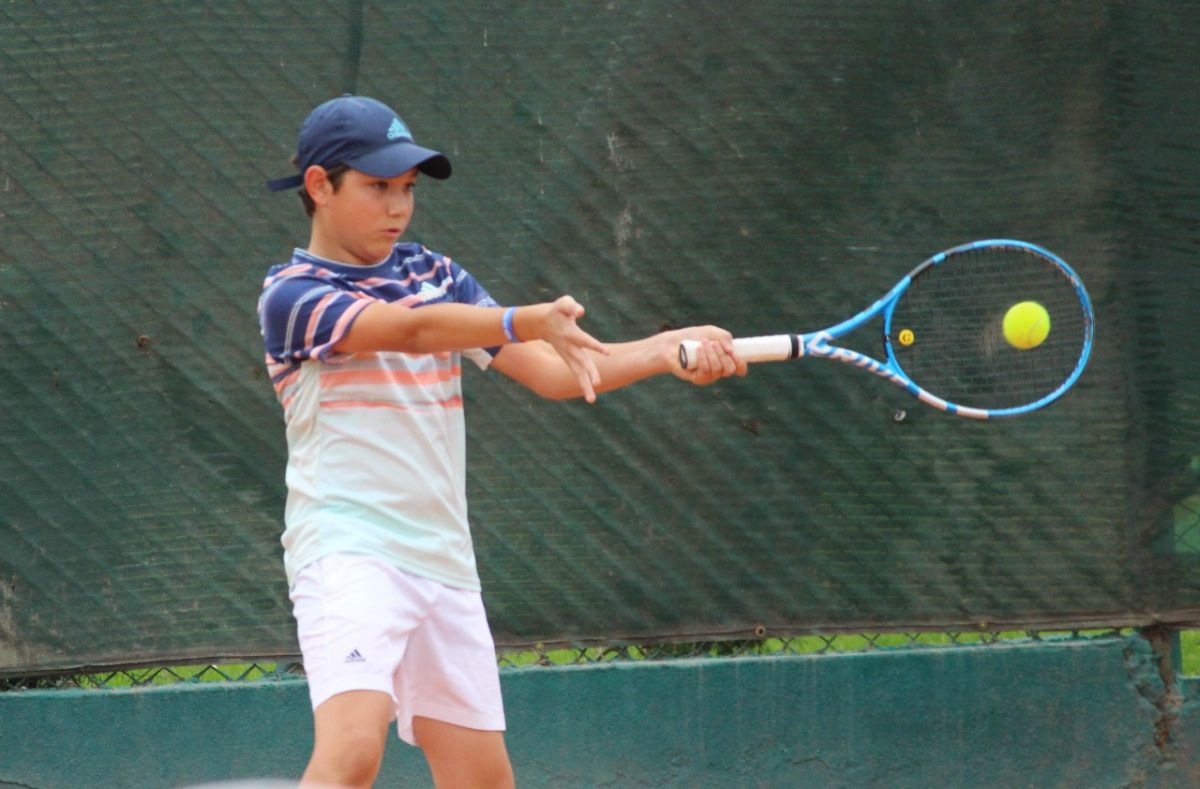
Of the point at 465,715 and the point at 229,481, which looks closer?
the point at 465,715

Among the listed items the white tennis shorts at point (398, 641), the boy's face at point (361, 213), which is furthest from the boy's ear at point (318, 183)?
the white tennis shorts at point (398, 641)

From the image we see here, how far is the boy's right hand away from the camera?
2.94 meters

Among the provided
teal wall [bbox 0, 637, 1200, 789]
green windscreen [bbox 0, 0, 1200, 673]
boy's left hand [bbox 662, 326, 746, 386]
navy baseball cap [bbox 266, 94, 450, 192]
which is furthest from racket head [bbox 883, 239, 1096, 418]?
navy baseball cap [bbox 266, 94, 450, 192]

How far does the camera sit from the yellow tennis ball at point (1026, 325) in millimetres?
3834

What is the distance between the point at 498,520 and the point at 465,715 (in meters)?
1.41

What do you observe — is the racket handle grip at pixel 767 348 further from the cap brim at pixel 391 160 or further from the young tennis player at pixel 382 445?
the cap brim at pixel 391 160

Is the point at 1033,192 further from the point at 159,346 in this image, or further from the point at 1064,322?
the point at 159,346

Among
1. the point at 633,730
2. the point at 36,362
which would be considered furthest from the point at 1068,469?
the point at 36,362

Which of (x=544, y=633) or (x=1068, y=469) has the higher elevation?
(x=1068, y=469)

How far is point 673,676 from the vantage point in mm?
4551

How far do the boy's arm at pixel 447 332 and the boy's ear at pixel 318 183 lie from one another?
1.04 ft

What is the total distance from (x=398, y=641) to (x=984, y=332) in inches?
80.9

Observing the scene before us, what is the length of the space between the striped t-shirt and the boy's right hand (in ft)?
1.08

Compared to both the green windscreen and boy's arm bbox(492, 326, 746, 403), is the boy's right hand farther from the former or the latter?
the green windscreen
